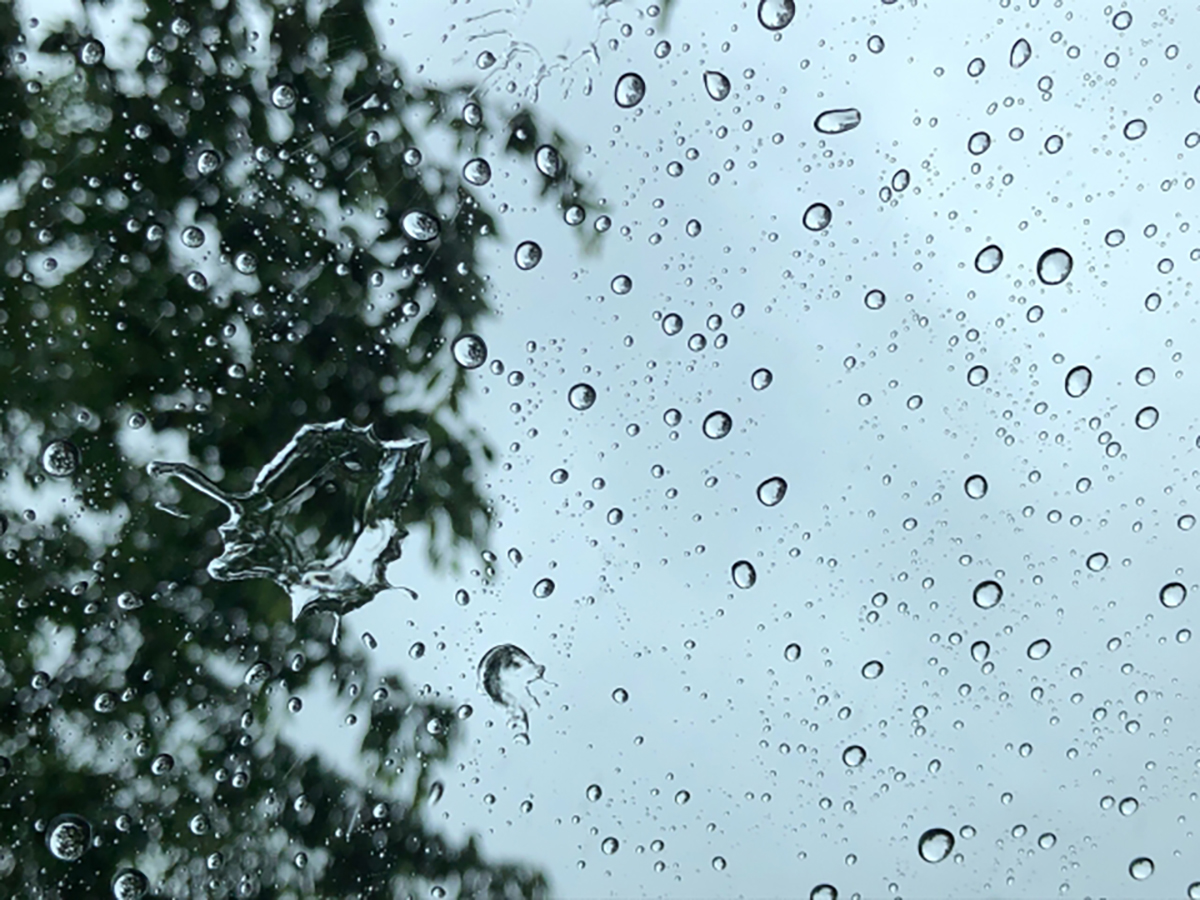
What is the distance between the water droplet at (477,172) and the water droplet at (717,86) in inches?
18.7

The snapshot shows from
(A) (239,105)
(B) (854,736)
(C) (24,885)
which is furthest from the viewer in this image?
(B) (854,736)

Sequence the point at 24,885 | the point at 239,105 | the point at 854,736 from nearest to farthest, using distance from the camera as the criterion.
→ the point at 24,885 → the point at 239,105 → the point at 854,736

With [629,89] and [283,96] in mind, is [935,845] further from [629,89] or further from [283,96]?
[283,96]

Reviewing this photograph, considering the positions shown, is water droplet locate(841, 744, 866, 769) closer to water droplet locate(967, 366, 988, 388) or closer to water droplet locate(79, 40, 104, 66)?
water droplet locate(967, 366, 988, 388)

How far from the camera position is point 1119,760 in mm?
1815

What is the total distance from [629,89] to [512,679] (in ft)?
3.97

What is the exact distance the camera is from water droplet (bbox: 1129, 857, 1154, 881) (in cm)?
174

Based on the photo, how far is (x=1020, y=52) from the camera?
5.75ft

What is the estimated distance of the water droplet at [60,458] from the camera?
155 cm

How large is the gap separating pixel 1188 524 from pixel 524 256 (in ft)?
5.02

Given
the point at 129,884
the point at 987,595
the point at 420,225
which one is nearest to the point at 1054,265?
the point at 987,595

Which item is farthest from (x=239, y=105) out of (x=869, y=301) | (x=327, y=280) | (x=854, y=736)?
(x=854, y=736)

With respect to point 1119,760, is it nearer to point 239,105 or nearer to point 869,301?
point 869,301

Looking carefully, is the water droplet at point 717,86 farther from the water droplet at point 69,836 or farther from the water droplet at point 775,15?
the water droplet at point 69,836
